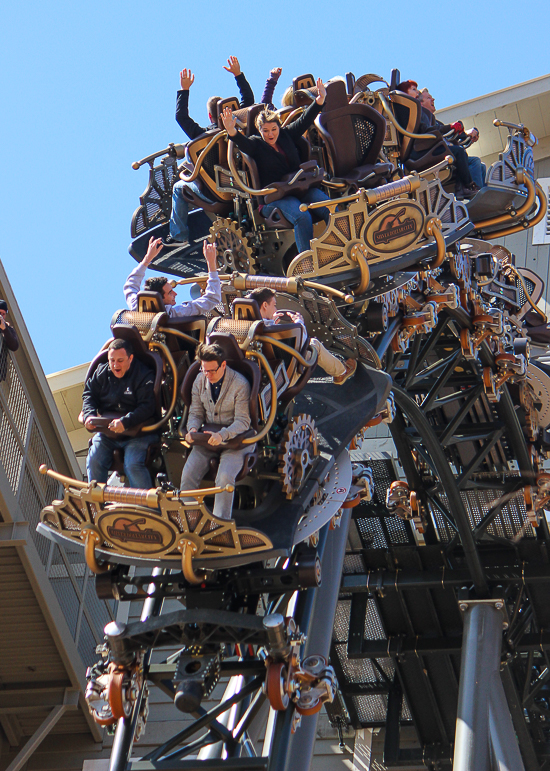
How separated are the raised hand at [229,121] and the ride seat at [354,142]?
1135 mm

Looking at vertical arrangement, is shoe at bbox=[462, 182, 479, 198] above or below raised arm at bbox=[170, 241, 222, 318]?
below

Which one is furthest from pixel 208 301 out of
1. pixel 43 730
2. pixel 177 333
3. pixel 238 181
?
pixel 43 730

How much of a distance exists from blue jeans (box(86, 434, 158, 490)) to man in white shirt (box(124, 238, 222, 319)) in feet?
3.48

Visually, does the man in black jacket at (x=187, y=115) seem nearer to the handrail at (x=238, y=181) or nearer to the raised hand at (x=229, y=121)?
the handrail at (x=238, y=181)

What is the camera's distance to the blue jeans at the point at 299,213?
35.7 ft

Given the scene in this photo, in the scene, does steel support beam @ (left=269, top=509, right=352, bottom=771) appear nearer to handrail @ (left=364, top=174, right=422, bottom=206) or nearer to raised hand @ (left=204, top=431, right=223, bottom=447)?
raised hand @ (left=204, top=431, right=223, bottom=447)

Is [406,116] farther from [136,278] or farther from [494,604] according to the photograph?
[494,604]

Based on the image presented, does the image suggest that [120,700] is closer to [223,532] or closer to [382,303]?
[223,532]

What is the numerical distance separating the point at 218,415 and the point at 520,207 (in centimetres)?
766

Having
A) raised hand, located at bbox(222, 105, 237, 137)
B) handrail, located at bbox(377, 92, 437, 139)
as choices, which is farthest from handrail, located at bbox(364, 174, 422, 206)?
handrail, located at bbox(377, 92, 437, 139)

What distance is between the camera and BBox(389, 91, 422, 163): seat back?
12.8 metres

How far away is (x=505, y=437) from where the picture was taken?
15438 mm

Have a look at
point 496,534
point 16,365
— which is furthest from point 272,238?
point 496,534

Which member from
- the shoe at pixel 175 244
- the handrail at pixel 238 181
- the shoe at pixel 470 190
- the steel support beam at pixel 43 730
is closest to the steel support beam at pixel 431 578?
the steel support beam at pixel 43 730
